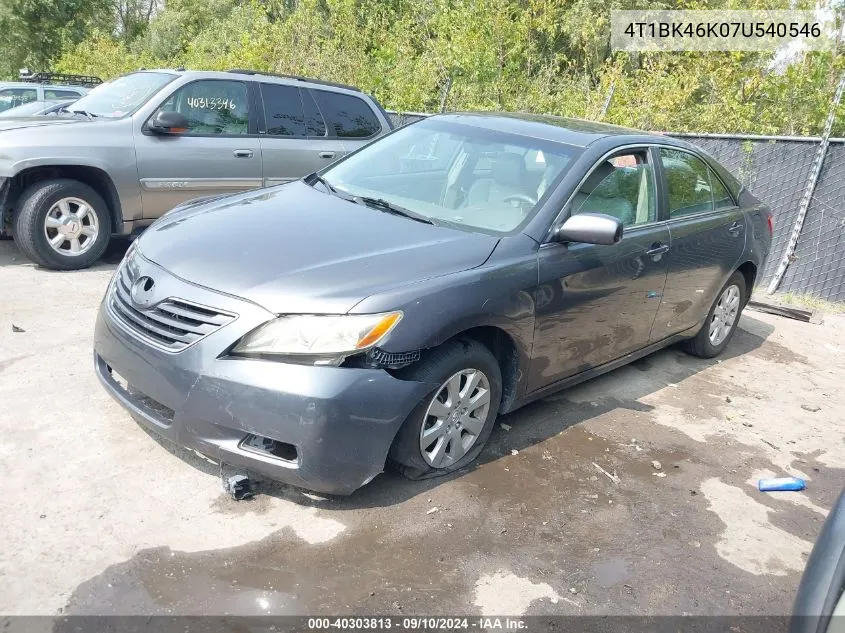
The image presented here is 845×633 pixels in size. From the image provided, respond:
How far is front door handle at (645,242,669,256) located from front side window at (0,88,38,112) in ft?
41.4

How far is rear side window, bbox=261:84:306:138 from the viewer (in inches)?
293

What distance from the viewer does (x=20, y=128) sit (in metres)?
6.17

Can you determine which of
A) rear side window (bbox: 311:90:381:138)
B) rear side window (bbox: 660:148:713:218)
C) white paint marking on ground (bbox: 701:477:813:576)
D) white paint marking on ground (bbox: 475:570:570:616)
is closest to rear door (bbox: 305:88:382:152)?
rear side window (bbox: 311:90:381:138)

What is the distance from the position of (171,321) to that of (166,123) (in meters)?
3.93

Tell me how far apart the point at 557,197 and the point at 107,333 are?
7.86 ft

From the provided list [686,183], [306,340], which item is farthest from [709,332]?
[306,340]

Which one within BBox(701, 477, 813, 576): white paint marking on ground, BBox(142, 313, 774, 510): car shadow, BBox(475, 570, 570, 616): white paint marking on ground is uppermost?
BBox(142, 313, 774, 510): car shadow

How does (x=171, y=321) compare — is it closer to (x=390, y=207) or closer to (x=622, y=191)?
(x=390, y=207)

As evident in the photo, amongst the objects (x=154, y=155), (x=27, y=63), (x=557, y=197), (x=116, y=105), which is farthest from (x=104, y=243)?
(x=27, y=63)

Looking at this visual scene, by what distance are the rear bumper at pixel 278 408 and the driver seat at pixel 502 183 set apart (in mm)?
1363

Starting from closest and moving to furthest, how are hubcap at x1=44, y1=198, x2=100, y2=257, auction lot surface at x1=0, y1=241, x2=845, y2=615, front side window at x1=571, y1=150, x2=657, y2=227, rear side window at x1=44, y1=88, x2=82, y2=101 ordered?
auction lot surface at x1=0, y1=241, x2=845, y2=615 < front side window at x1=571, y1=150, x2=657, y2=227 < hubcap at x1=44, y1=198, x2=100, y2=257 < rear side window at x1=44, y1=88, x2=82, y2=101

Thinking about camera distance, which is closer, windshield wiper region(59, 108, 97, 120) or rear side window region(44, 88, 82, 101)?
windshield wiper region(59, 108, 97, 120)

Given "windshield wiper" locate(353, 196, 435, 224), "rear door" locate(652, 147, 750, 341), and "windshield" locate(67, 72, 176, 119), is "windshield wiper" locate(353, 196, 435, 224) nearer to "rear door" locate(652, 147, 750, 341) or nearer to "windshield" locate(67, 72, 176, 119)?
"rear door" locate(652, 147, 750, 341)

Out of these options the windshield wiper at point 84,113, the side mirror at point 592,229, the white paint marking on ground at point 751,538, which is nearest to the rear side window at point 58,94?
the windshield wiper at point 84,113
